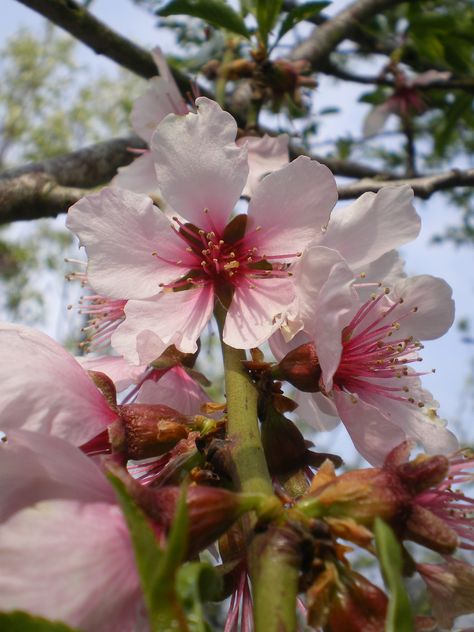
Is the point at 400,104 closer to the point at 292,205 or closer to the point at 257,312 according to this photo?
the point at 292,205

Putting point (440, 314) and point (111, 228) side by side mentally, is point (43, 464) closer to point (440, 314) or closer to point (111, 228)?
point (111, 228)

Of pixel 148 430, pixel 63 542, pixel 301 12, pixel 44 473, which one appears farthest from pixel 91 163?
pixel 63 542

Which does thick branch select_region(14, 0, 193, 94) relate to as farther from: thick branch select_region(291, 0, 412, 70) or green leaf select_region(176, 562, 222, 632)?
green leaf select_region(176, 562, 222, 632)

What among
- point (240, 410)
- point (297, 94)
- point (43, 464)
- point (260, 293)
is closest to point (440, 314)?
point (260, 293)

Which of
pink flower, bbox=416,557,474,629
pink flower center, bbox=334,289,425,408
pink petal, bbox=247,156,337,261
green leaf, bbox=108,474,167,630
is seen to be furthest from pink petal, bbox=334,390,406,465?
green leaf, bbox=108,474,167,630

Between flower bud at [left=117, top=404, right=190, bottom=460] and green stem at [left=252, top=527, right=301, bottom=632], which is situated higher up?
green stem at [left=252, top=527, right=301, bottom=632]
